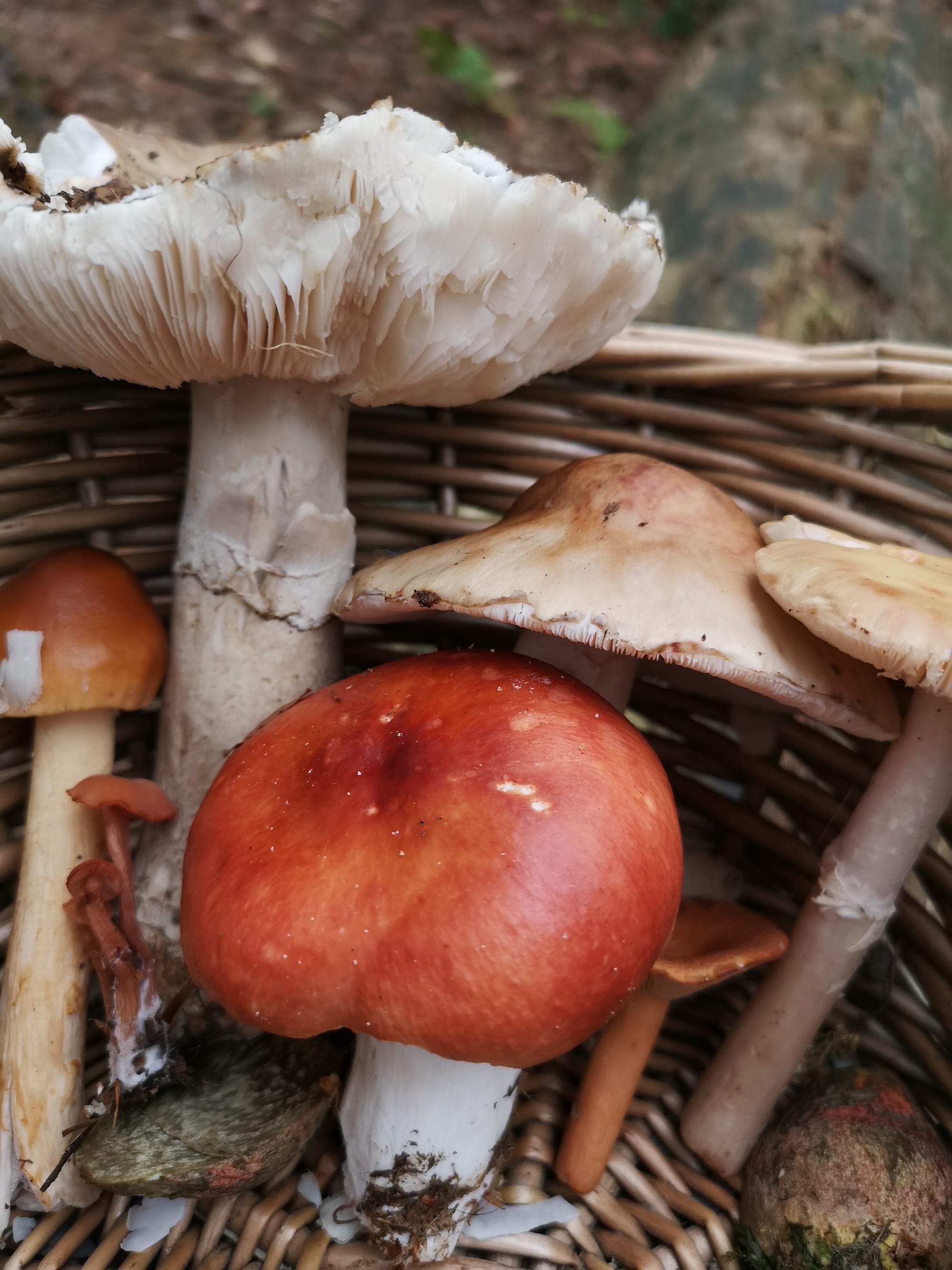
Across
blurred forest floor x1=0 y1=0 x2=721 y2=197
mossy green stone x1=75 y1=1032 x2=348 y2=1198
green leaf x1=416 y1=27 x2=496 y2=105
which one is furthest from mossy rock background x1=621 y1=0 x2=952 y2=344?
mossy green stone x1=75 y1=1032 x2=348 y2=1198

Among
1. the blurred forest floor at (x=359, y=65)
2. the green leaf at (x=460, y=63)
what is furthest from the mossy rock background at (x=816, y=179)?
the green leaf at (x=460, y=63)

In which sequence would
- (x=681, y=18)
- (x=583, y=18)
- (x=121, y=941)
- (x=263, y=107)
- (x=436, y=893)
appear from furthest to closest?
(x=583, y=18), (x=681, y=18), (x=263, y=107), (x=121, y=941), (x=436, y=893)

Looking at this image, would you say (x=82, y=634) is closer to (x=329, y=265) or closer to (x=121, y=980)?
(x=121, y=980)

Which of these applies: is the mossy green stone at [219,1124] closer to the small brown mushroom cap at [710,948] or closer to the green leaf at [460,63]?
the small brown mushroom cap at [710,948]

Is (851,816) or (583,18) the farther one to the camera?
(583,18)

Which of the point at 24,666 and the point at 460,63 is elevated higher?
the point at 460,63

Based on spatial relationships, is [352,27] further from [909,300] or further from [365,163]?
[365,163]

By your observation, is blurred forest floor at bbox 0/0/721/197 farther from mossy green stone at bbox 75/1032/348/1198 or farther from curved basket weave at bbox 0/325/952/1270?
mossy green stone at bbox 75/1032/348/1198

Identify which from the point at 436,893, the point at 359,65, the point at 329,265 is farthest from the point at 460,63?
the point at 436,893
